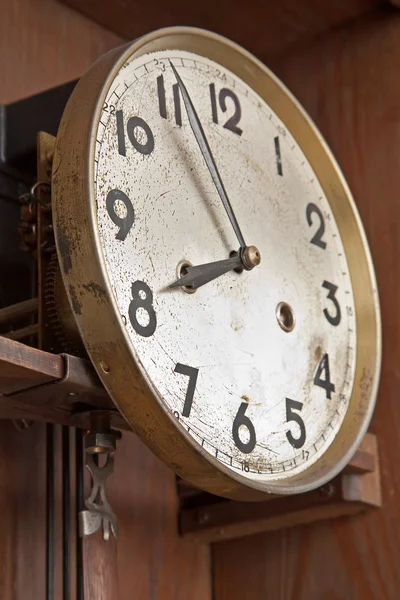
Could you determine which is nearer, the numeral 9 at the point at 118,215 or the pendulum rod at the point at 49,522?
the numeral 9 at the point at 118,215

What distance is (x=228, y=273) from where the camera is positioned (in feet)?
4.18

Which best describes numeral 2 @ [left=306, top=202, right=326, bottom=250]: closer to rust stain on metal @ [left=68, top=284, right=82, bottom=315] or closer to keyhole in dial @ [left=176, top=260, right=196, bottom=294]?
keyhole in dial @ [left=176, top=260, right=196, bottom=294]

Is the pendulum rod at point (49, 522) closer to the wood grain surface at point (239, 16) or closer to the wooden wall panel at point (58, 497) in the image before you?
the wooden wall panel at point (58, 497)

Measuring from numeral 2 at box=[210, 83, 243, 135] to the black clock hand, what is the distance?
175 mm

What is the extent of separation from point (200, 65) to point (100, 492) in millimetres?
480

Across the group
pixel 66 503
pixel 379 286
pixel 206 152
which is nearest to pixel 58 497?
pixel 66 503

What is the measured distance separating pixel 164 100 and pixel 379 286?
1.53 feet

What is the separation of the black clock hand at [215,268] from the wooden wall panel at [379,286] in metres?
0.39

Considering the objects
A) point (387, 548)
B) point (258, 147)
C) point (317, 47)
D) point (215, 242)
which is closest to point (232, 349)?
point (215, 242)

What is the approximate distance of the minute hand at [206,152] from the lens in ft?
4.26

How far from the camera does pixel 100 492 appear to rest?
1.21m

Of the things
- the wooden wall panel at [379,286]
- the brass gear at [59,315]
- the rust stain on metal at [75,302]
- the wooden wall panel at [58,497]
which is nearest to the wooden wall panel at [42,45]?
the wooden wall panel at [58,497]

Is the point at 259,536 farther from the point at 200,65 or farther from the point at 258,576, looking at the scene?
the point at 200,65

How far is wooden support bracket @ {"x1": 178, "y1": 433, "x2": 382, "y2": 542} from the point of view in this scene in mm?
1486
